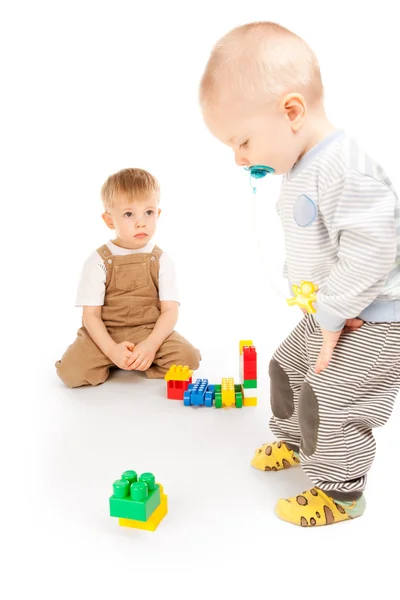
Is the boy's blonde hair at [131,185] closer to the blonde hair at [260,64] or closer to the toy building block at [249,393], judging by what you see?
the toy building block at [249,393]

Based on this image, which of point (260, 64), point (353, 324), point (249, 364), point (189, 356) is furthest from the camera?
point (189, 356)

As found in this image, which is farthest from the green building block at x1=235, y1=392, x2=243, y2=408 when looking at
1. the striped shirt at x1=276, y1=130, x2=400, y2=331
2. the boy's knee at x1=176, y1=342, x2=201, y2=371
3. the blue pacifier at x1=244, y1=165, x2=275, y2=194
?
the blue pacifier at x1=244, y1=165, x2=275, y2=194

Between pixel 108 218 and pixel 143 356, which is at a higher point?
pixel 108 218

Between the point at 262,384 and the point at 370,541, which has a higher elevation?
the point at 262,384

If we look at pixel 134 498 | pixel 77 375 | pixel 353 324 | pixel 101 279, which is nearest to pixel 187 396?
pixel 77 375

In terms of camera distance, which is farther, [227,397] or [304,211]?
[227,397]

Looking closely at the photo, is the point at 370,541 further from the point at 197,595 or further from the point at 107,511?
the point at 107,511

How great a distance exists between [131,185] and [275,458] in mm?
817

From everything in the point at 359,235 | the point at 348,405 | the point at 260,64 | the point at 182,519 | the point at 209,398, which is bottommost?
the point at 182,519

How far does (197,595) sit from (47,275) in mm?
1707

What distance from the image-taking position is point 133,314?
193 centimetres

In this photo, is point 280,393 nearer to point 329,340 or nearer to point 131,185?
point 329,340

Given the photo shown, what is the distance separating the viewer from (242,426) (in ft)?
5.24

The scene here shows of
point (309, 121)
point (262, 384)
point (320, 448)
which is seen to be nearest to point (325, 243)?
point (309, 121)
